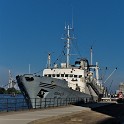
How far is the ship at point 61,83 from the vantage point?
5034 cm

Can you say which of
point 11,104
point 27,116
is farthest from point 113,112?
point 11,104

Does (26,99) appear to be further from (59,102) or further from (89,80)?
(89,80)

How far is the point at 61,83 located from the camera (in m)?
53.8

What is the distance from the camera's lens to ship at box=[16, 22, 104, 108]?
165 feet

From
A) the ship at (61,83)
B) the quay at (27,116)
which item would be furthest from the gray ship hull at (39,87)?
the quay at (27,116)

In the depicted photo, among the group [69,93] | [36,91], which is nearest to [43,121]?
[36,91]

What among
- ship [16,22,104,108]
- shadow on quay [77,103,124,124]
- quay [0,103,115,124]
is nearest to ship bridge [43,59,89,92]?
ship [16,22,104,108]

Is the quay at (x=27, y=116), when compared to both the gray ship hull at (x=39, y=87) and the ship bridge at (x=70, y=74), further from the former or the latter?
the ship bridge at (x=70, y=74)

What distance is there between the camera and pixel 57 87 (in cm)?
5244

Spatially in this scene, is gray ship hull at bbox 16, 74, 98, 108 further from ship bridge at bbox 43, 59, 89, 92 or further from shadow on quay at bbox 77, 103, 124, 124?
shadow on quay at bbox 77, 103, 124, 124

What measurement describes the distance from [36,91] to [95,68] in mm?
34252

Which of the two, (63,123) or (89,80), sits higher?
(89,80)

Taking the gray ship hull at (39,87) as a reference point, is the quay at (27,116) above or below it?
below

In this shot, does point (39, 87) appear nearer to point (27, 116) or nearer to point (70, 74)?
point (70, 74)
